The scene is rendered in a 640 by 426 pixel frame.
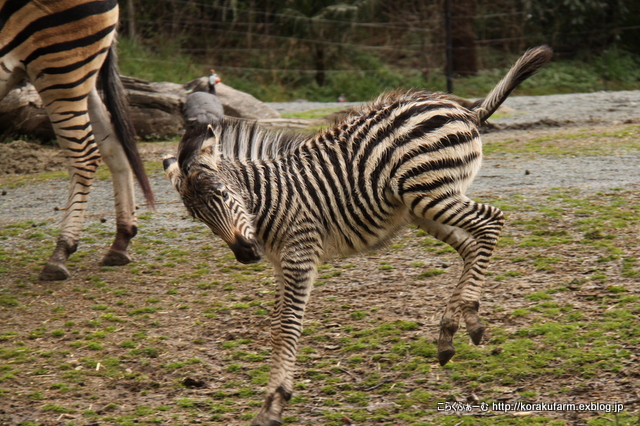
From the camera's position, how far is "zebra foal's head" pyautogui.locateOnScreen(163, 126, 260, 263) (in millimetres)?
3727

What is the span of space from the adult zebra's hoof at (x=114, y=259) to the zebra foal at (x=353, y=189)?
8.14 ft

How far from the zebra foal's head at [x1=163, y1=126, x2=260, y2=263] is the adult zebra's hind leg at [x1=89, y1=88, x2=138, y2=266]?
8.37 feet

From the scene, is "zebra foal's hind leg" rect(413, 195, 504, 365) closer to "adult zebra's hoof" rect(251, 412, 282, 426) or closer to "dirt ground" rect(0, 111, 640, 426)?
"dirt ground" rect(0, 111, 640, 426)

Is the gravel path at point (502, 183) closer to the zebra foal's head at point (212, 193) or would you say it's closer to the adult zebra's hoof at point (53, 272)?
the adult zebra's hoof at point (53, 272)

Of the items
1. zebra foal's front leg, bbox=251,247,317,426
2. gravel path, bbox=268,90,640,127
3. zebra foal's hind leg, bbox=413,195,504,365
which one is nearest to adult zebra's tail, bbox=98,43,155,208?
zebra foal's front leg, bbox=251,247,317,426

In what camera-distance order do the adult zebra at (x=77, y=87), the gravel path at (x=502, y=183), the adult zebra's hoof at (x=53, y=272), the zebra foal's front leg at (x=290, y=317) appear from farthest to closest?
the gravel path at (x=502, y=183) < the adult zebra's hoof at (x=53, y=272) < the adult zebra at (x=77, y=87) < the zebra foal's front leg at (x=290, y=317)

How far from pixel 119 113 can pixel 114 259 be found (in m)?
1.35

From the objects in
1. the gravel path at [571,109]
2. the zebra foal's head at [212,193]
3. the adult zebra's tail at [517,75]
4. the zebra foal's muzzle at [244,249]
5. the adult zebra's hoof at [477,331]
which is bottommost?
the adult zebra's hoof at [477,331]

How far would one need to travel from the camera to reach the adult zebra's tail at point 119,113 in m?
6.46

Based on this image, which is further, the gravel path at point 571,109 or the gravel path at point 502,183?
the gravel path at point 571,109

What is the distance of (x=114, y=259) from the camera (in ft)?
21.0

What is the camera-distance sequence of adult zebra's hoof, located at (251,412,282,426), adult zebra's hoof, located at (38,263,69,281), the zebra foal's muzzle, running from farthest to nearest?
adult zebra's hoof, located at (38,263,69,281)
adult zebra's hoof, located at (251,412,282,426)
the zebra foal's muzzle

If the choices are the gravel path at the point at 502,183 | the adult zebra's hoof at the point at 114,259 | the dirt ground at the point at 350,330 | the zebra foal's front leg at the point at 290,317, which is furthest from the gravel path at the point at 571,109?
the zebra foal's front leg at the point at 290,317

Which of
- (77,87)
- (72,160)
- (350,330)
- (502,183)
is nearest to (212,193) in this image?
(350,330)
